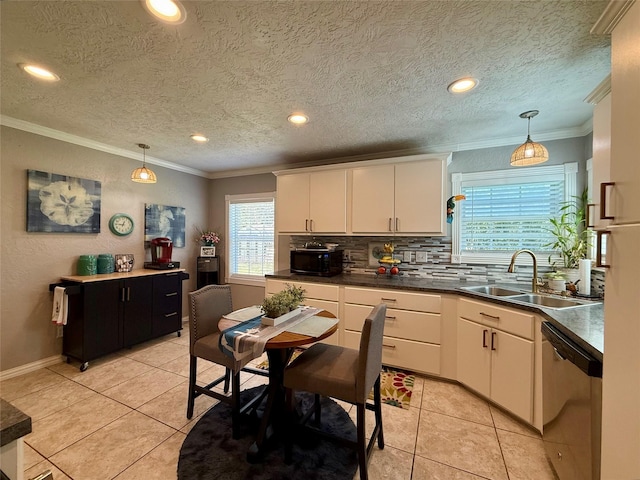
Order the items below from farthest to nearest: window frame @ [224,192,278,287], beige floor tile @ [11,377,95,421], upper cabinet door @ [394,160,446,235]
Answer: window frame @ [224,192,278,287]
upper cabinet door @ [394,160,446,235]
beige floor tile @ [11,377,95,421]

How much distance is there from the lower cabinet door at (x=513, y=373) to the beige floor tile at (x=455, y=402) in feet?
0.53

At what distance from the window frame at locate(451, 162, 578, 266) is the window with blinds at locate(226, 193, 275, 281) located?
2586mm

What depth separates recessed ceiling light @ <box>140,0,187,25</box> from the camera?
1.22 metres

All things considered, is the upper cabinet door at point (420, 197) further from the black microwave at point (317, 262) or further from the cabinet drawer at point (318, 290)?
the cabinet drawer at point (318, 290)

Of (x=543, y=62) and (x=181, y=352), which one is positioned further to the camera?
(x=181, y=352)

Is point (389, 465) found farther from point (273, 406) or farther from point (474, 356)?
point (474, 356)

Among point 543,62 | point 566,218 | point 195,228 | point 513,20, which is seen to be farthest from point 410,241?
point 195,228

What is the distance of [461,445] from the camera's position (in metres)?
1.77

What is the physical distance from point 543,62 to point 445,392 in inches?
104

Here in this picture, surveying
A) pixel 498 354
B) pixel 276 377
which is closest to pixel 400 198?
pixel 498 354

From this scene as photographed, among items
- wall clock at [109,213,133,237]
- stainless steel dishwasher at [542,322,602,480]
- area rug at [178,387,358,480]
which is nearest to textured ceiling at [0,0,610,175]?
wall clock at [109,213,133,237]

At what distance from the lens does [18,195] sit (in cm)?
257

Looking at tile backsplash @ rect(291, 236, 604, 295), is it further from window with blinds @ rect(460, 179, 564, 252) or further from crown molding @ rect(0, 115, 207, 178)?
crown molding @ rect(0, 115, 207, 178)

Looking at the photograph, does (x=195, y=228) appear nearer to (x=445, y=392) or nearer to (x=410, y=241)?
(x=410, y=241)
